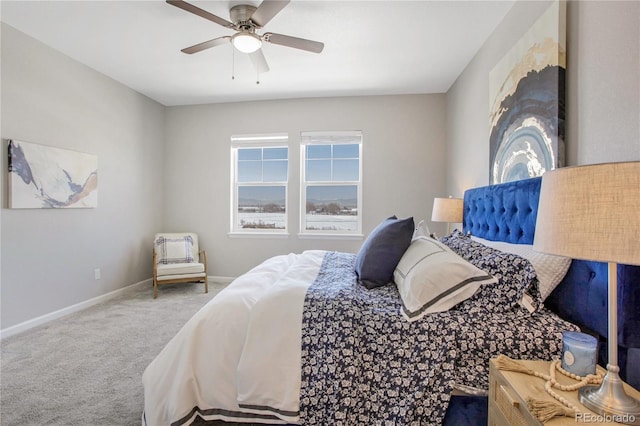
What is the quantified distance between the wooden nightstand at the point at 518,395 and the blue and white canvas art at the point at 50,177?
3.71 m

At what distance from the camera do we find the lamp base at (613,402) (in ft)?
2.50

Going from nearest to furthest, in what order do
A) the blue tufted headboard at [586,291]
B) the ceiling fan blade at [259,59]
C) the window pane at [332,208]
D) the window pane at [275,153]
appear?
the blue tufted headboard at [586,291]
the ceiling fan blade at [259,59]
the window pane at [332,208]
the window pane at [275,153]

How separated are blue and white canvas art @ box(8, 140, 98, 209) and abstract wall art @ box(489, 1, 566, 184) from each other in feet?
13.4

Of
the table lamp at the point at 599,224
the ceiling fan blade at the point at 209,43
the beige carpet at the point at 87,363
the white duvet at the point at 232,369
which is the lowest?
the beige carpet at the point at 87,363

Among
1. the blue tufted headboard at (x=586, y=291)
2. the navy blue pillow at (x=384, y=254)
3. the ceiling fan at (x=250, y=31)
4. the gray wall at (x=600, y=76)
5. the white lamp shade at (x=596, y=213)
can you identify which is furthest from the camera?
the ceiling fan at (x=250, y=31)

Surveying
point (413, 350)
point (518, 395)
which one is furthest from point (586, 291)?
point (413, 350)

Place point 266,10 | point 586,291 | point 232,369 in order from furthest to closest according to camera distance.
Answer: point 266,10 < point 232,369 < point 586,291

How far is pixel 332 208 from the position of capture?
4.21 meters

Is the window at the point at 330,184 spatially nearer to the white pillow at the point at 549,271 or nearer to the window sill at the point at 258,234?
the window sill at the point at 258,234

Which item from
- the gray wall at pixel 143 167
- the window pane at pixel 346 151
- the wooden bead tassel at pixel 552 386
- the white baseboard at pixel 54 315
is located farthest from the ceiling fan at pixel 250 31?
the white baseboard at pixel 54 315

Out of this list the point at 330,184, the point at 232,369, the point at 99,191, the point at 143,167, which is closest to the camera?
the point at 232,369

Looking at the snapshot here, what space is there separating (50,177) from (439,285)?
11.8 feet

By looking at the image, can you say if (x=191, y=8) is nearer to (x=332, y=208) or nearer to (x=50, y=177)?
(x=50, y=177)

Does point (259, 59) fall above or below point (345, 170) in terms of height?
above
